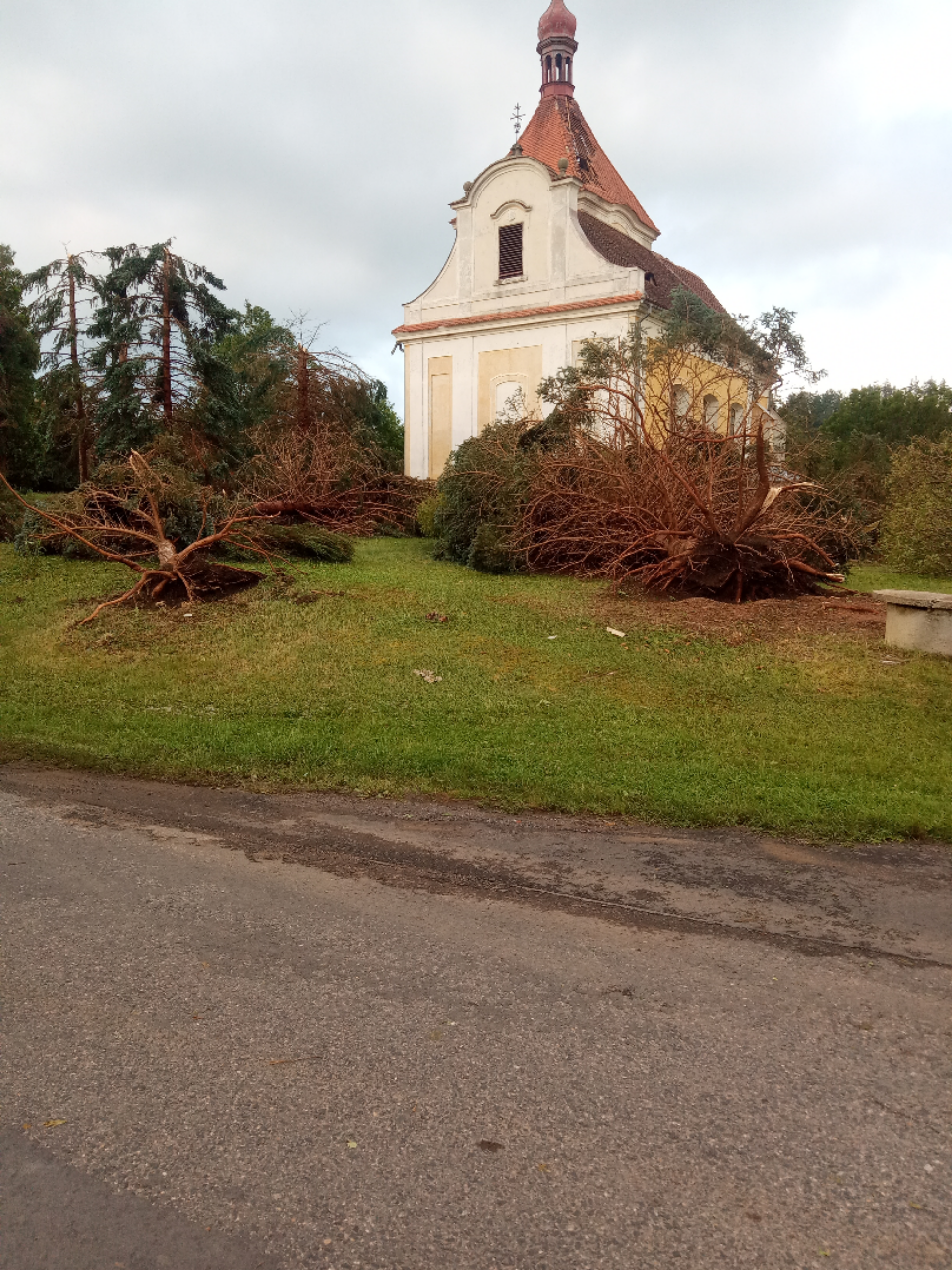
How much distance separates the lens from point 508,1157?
2.60m

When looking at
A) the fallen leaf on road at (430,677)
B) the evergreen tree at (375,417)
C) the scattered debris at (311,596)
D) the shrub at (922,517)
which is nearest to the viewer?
the fallen leaf on road at (430,677)

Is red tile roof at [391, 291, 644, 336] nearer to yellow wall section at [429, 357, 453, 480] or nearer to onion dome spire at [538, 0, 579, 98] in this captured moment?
yellow wall section at [429, 357, 453, 480]

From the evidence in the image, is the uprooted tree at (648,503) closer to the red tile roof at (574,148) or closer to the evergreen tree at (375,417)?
the evergreen tree at (375,417)

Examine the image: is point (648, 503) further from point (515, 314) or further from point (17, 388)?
point (17, 388)

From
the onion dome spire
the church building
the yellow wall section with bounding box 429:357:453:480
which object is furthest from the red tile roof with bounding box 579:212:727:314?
the onion dome spire

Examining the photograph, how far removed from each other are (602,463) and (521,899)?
33.9 feet

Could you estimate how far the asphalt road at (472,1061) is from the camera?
2365 millimetres

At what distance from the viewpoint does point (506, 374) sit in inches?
1293

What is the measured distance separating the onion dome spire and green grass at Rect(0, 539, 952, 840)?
1382 inches

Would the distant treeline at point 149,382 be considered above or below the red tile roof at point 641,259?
below

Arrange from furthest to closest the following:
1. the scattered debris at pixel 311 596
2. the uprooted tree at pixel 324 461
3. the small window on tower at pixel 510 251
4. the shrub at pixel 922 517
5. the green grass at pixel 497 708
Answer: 1. the small window on tower at pixel 510 251
2. the uprooted tree at pixel 324 461
3. the shrub at pixel 922 517
4. the scattered debris at pixel 311 596
5. the green grass at pixel 497 708

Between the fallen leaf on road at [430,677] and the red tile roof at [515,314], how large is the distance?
2425cm

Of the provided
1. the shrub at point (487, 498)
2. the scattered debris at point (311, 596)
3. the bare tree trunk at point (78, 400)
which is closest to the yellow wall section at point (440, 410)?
the bare tree trunk at point (78, 400)

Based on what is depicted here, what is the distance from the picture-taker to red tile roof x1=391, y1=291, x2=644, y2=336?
98.6 ft
